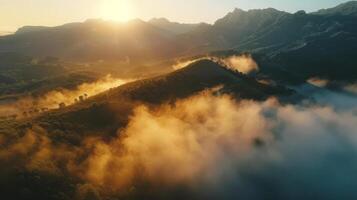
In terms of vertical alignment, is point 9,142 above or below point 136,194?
above

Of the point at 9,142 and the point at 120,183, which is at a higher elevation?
the point at 9,142

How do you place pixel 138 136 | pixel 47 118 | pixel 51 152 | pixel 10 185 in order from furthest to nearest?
pixel 138 136 → pixel 47 118 → pixel 51 152 → pixel 10 185

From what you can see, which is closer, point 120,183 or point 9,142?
point 9,142

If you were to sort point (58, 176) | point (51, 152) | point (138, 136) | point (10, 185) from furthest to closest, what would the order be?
point (138, 136), point (51, 152), point (58, 176), point (10, 185)

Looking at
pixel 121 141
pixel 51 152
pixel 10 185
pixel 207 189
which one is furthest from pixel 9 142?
pixel 207 189

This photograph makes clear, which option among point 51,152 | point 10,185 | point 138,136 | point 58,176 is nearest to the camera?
point 10,185

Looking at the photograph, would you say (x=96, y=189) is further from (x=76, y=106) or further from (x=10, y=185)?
→ (x=76, y=106)

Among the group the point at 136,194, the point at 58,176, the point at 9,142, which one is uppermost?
the point at 9,142

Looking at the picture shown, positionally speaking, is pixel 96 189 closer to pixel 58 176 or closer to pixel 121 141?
pixel 58 176

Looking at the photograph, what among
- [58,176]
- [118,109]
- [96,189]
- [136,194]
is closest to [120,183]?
[136,194]
